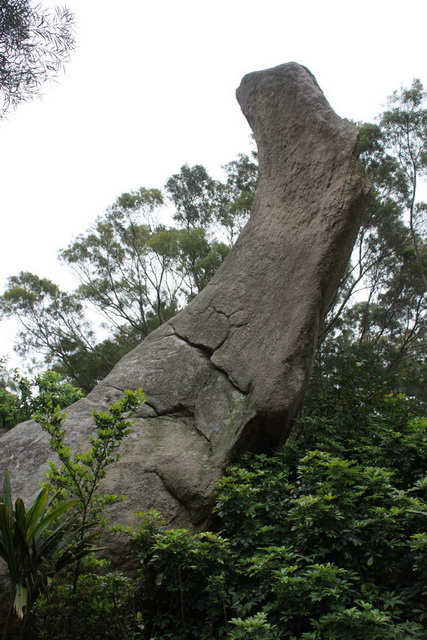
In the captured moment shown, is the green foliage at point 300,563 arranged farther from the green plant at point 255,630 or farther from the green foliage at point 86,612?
the green foliage at point 86,612

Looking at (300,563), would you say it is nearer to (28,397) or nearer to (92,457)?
(92,457)

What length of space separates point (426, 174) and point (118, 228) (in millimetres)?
9523

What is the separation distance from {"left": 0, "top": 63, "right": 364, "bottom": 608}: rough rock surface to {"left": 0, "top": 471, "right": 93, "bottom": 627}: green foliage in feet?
3.32

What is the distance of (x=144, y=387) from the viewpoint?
528 centimetres

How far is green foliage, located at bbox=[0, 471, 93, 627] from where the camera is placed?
2932 mm

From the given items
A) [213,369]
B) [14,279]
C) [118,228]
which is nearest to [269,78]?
[213,369]

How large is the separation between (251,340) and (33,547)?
2768 millimetres

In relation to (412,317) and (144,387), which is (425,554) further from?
(412,317)

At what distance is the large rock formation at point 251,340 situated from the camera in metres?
4.47

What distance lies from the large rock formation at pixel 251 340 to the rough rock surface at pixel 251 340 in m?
0.01

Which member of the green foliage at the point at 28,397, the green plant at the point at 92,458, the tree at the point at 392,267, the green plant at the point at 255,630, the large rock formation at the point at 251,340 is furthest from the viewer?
the tree at the point at 392,267

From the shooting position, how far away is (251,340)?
5191 millimetres

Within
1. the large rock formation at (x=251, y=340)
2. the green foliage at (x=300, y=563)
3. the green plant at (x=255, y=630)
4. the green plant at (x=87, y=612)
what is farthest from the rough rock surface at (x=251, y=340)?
the green plant at (x=255, y=630)

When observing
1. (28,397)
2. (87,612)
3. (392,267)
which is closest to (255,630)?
(87,612)
